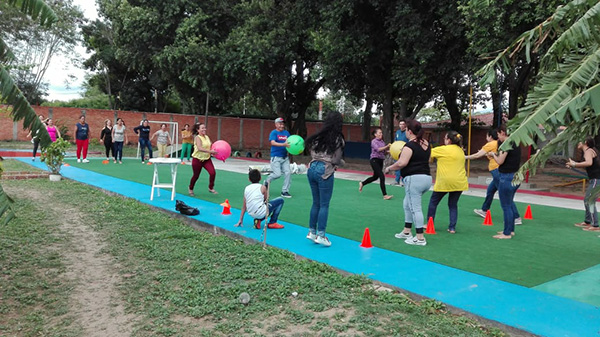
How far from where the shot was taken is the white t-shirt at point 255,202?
716 cm

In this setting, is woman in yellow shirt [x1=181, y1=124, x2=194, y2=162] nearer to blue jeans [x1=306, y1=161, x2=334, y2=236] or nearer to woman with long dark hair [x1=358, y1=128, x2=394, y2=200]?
woman with long dark hair [x1=358, y1=128, x2=394, y2=200]

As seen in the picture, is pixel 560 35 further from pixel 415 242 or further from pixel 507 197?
pixel 507 197

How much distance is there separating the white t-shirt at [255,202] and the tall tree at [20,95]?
3395 millimetres

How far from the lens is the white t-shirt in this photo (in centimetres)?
716

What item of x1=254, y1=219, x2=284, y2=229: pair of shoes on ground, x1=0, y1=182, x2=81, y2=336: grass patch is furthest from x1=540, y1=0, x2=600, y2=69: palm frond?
x1=254, y1=219, x2=284, y2=229: pair of shoes on ground

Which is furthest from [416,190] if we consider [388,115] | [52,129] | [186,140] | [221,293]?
[388,115]

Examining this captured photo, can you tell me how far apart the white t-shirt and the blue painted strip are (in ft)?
0.91

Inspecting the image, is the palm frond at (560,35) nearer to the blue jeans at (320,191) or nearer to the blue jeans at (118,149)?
the blue jeans at (320,191)

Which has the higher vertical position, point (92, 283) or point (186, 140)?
point (186, 140)

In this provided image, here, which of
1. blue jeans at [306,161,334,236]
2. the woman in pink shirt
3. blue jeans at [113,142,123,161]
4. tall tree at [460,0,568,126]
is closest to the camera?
blue jeans at [306,161,334,236]

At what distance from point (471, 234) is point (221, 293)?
445 centimetres

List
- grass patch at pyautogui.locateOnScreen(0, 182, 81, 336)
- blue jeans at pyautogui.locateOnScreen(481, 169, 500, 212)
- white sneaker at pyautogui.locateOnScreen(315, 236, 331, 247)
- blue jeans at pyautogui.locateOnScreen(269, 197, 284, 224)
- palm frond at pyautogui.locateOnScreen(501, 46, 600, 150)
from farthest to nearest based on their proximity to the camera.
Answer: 1. blue jeans at pyautogui.locateOnScreen(481, 169, 500, 212)
2. blue jeans at pyautogui.locateOnScreen(269, 197, 284, 224)
3. white sneaker at pyautogui.locateOnScreen(315, 236, 331, 247)
4. grass patch at pyautogui.locateOnScreen(0, 182, 81, 336)
5. palm frond at pyautogui.locateOnScreen(501, 46, 600, 150)

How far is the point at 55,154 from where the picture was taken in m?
12.3

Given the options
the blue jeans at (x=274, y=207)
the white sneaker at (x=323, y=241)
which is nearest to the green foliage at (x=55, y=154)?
the blue jeans at (x=274, y=207)
